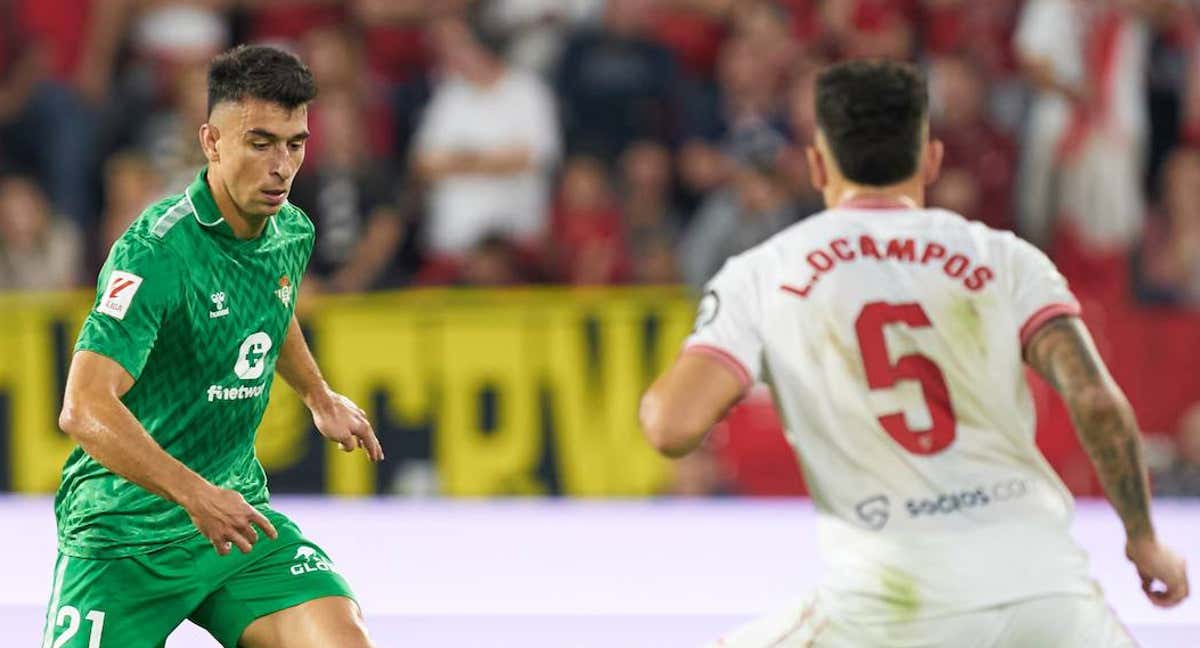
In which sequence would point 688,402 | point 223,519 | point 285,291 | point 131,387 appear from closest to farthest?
point 688,402
point 223,519
point 131,387
point 285,291

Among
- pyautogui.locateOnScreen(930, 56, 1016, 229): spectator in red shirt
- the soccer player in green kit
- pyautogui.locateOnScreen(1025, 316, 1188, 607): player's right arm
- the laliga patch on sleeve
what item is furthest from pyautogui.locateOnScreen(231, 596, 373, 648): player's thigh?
pyautogui.locateOnScreen(930, 56, 1016, 229): spectator in red shirt

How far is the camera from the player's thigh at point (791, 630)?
3.73m

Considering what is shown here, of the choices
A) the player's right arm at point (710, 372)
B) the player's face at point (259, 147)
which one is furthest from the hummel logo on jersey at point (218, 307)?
the player's right arm at point (710, 372)

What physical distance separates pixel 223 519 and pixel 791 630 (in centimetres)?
127

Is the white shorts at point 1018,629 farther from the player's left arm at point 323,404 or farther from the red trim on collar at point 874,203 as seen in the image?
the player's left arm at point 323,404

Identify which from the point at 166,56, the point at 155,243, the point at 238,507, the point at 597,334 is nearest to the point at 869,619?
the point at 238,507

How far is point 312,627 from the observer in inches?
187

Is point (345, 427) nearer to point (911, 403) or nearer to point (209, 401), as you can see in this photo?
point (209, 401)

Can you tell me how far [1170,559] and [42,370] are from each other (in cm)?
800

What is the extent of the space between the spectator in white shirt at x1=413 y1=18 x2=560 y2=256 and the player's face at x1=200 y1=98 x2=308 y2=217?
21.4 feet

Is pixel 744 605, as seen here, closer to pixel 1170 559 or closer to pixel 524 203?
pixel 1170 559

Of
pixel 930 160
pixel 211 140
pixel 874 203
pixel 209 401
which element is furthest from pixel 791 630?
pixel 211 140

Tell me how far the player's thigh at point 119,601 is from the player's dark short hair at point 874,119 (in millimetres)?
2033

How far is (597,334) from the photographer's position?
10.4 meters
